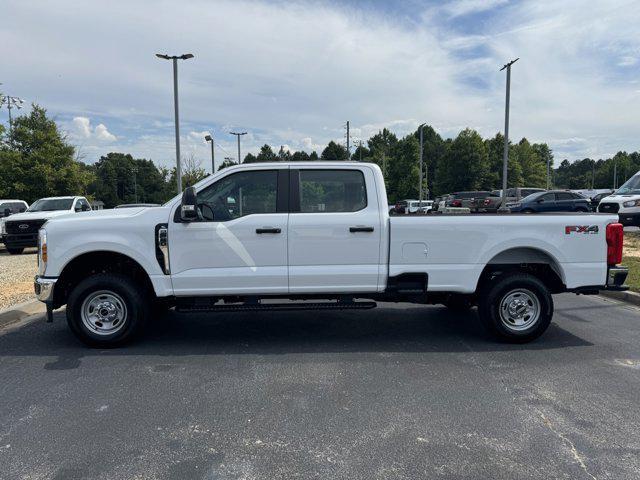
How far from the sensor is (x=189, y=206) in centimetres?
504

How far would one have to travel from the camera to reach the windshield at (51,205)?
16.7 m

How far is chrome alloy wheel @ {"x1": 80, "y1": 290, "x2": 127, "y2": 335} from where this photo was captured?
5344 mm

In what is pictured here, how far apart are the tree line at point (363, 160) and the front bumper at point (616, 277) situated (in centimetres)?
386

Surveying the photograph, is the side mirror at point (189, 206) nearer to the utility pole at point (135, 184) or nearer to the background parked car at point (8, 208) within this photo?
the background parked car at point (8, 208)

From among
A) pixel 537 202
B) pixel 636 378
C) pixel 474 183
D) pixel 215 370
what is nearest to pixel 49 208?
pixel 215 370

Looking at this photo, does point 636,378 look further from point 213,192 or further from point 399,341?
→ point 213,192

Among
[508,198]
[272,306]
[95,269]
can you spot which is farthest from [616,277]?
[508,198]

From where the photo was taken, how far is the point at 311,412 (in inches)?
150

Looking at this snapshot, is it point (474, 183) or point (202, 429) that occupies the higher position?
point (474, 183)

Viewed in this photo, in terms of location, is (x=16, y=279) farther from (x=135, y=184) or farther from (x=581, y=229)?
(x=135, y=184)

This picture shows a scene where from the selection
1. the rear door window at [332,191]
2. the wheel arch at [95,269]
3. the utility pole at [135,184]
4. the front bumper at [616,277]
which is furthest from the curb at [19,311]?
the utility pole at [135,184]

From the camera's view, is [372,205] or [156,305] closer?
[372,205]

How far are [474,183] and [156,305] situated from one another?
6328cm

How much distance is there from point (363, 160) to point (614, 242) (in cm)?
1069
